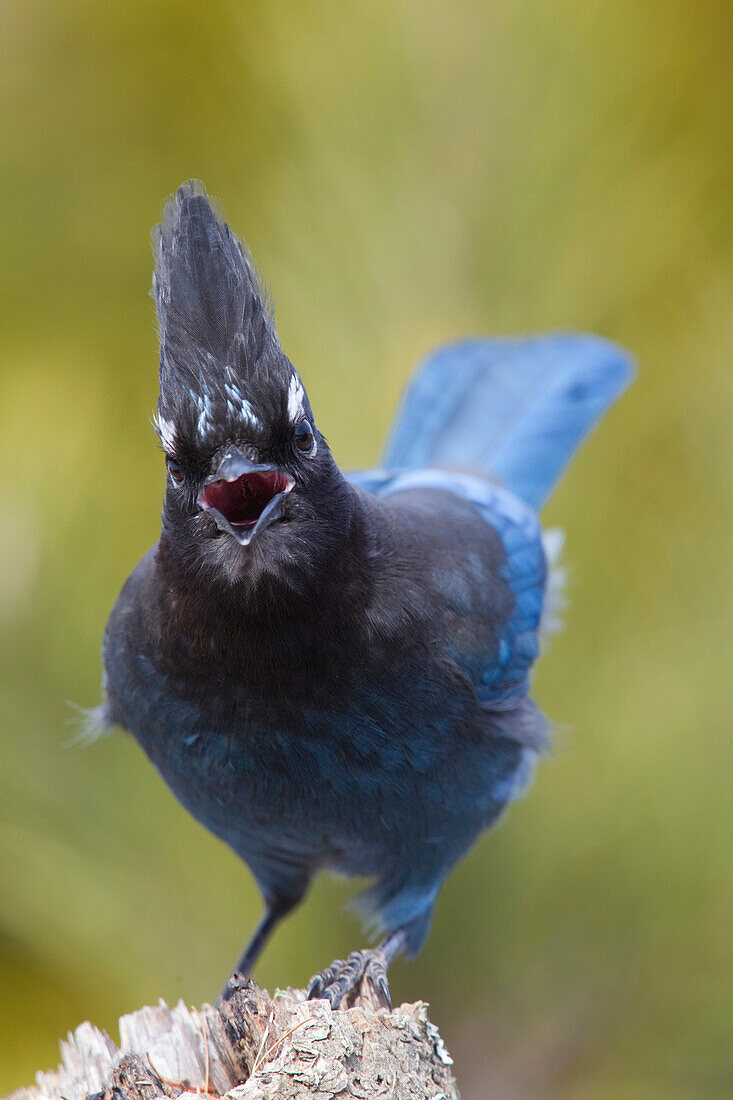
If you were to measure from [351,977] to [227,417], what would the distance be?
1.22 meters

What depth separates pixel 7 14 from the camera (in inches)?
142

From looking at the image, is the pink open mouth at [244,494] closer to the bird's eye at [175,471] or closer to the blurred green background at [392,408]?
the bird's eye at [175,471]

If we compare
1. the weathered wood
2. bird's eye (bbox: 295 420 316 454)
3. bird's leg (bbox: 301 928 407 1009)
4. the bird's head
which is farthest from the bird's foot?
bird's eye (bbox: 295 420 316 454)

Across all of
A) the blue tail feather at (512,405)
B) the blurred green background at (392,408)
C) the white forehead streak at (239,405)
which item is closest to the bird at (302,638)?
the white forehead streak at (239,405)

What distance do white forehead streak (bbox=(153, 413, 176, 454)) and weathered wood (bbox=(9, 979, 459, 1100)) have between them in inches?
36.7

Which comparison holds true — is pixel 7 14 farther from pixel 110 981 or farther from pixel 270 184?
pixel 110 981

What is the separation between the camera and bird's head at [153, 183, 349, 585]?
2012mm

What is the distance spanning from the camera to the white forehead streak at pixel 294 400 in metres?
2.06

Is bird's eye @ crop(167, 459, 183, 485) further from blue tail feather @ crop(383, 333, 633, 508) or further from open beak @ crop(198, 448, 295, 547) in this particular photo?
blue tail feather @ crop(383, 333, 633, 508)

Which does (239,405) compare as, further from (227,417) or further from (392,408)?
(392,408)

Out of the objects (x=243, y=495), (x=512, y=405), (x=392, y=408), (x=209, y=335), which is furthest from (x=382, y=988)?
(x=512, y=405)

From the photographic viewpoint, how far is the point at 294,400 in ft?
6.79

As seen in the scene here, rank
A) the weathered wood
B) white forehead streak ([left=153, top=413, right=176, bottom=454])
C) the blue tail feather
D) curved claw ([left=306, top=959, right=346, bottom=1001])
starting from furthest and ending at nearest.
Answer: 1. the blue tail feather
2. curved claw ([left=306, top=959, right=346, bottom=1001])
3. white forehead streak ([left=153, top=413, right=176, bottom=454])
4. the weathered wood

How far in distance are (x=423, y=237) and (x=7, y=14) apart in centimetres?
143
